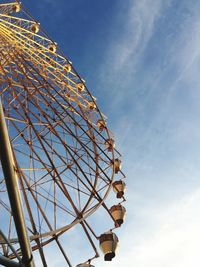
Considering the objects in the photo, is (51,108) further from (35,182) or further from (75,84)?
(75,84)

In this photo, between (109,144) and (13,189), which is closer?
(13,189)

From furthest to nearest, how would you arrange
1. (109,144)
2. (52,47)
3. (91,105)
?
1. (52,47)
2. (91,105)
3. (109,144)

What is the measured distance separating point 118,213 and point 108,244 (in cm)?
340

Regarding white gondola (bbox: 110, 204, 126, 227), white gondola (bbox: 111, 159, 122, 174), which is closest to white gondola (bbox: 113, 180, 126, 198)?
white gondola (bbox: 111, 159, 122, 174)

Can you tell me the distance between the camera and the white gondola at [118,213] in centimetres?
1383

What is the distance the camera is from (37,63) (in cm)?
1669

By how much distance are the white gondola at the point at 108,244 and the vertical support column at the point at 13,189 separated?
5046 millimetres

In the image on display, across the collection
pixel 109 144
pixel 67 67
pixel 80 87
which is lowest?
pixel 109 144

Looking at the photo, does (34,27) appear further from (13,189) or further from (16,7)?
(13,189)

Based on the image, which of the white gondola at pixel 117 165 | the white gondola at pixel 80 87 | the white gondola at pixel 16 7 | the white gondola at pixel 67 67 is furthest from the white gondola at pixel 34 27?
the white gondola at pixel 117 165

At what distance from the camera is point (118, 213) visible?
14.1 metres

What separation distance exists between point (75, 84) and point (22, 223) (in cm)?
1324

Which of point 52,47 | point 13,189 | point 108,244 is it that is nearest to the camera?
point 13,189

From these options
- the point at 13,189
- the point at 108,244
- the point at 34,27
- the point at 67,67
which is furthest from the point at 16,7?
the point at 13,189
